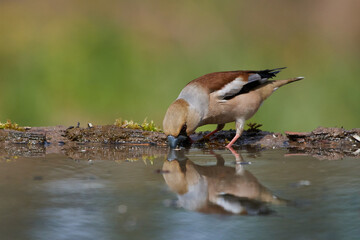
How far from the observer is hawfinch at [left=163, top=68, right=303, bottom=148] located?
5.32 m

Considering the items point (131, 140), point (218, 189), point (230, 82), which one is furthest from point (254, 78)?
point (218, 189)

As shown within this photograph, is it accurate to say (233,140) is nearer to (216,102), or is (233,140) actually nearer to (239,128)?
(239,128)

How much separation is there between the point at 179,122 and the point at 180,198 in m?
2.25

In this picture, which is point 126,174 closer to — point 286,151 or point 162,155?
point 162,155

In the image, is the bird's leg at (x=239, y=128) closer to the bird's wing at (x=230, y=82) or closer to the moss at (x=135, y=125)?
the bird's wing at (x=230, y=82)

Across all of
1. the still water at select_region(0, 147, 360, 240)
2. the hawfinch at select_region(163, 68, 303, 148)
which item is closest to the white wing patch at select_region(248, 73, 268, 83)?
the hawfinch at select_region(163, 68, 303, 148)

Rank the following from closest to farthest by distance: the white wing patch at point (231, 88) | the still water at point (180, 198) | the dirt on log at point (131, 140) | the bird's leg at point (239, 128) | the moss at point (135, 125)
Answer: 1. the still water at point (180, 198)
2. the dirt on log at point (131, 140)
3. the bird's leg at point (239, 128)
4. the white wing patch at point (231, 88)
5. the moss at point (135, 125)

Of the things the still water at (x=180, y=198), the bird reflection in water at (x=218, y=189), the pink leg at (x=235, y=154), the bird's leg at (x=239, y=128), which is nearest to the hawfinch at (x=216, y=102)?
the bird's leg at (x=239, y=128)

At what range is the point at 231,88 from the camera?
19.7ft

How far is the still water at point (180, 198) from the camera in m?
2.39

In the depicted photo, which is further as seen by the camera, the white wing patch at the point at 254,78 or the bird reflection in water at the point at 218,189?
the white wing patch at the point at 254,78

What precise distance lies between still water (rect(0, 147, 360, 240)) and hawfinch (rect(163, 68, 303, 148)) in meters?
0.79

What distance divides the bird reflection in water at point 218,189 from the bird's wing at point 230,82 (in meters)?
1.63

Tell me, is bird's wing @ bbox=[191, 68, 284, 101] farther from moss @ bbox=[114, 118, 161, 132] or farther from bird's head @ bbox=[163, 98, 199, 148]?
moss @ bbox=[114, 118, 161, 132]
